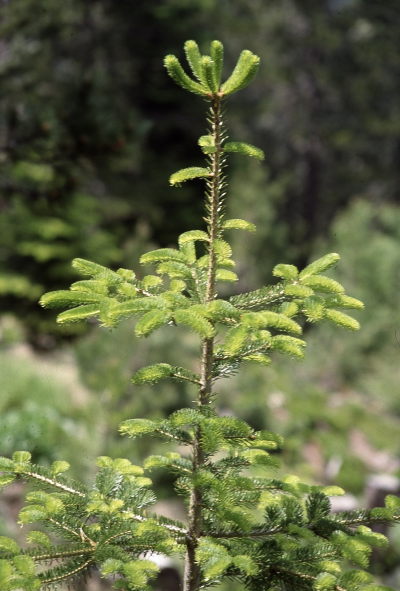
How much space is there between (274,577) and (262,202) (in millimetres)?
8273

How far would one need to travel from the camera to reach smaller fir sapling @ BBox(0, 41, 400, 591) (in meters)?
1.11

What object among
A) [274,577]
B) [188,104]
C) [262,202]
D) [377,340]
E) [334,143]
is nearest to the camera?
[274,577]

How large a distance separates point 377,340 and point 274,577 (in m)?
7.20

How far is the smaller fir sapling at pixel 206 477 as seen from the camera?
111 cm

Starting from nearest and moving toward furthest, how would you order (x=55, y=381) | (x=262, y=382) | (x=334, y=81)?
(x=55, y=381) < (x=262, y=382) < (x=334, y=81)

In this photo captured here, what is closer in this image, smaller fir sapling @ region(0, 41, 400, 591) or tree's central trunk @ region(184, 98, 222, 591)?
smaller fir sapling @ region(0, 41, 400, 591)

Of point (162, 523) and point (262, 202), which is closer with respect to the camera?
point (162, 523)

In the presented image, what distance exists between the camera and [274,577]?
1.27 meters

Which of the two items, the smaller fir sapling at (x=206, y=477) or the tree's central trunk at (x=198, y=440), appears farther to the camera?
the tree's central trunk at (x=198, y=440)

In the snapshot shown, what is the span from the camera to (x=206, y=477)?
46.7 inches

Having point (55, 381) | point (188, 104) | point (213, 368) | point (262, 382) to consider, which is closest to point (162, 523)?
point (213, 368)

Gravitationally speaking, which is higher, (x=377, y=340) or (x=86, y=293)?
(x=377, y=340)

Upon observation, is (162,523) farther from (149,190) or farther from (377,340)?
(149,190)

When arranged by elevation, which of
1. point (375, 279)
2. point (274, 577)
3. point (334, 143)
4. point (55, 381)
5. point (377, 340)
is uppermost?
point (334, 143)
